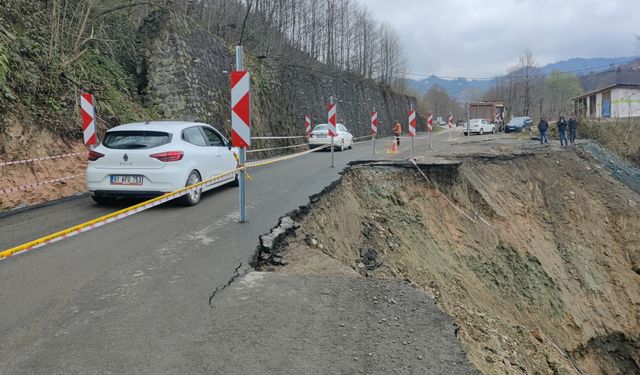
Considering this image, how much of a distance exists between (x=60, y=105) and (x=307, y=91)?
884 inches

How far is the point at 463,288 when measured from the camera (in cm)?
955

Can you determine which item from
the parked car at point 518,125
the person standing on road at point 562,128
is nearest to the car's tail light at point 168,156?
the person standing on road at point 562,128

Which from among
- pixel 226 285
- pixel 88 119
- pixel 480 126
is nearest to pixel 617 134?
pixel 480 126

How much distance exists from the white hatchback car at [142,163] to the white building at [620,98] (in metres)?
42.5

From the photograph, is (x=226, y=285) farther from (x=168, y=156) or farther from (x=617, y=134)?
(x=617, y=134)

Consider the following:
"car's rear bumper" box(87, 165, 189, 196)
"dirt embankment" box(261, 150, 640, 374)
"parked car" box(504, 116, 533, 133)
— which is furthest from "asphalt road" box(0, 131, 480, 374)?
"parked car" box(504, 116, 533, 133)

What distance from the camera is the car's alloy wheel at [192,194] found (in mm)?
8289

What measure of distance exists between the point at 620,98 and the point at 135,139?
1880 inches

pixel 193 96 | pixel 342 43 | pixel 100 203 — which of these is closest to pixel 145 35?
pixel 193 96

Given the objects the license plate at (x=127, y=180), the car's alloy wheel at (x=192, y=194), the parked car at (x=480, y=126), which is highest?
the parked car at (x=480, y=126)

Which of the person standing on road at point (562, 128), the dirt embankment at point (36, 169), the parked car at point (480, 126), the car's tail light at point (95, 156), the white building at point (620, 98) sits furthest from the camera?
the white building at point (620, 98)

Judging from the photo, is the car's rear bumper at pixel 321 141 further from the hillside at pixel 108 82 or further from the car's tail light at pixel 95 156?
the car's tail light at pixel 95 156

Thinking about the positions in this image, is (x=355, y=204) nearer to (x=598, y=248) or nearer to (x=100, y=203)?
(x=100, y=203)

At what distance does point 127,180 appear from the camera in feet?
25.9
